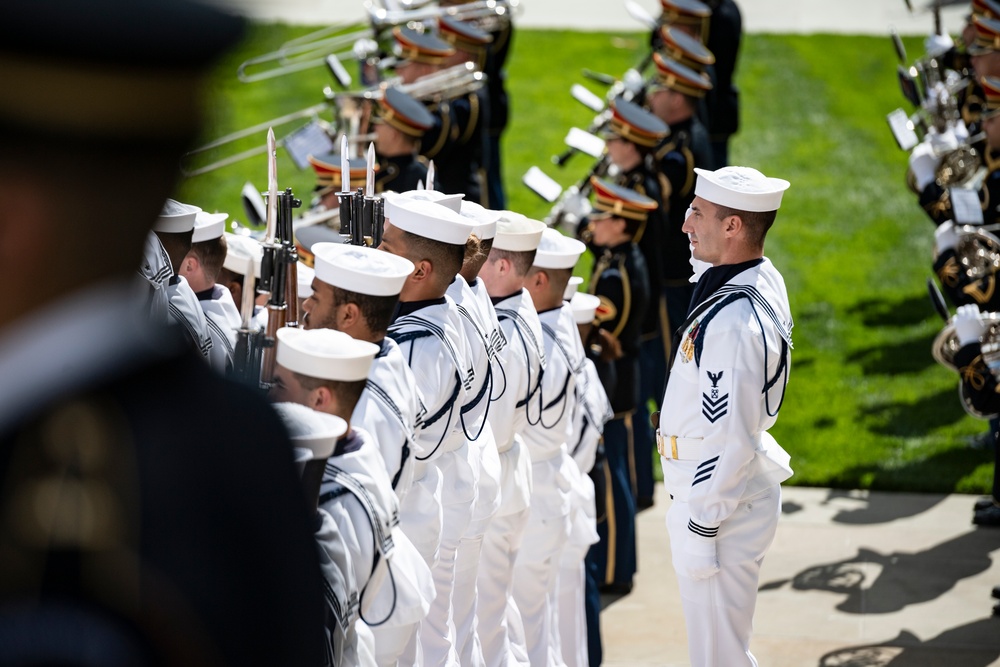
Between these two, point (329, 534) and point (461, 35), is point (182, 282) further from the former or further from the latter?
point (461, 35)

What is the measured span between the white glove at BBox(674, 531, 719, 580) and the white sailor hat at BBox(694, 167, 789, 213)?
3.68 ft

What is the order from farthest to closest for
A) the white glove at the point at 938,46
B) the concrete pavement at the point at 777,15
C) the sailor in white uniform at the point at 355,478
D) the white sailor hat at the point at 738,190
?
1. the concrete pavement at the point at 777,15
2. the white glove at the point at 938,46
3. the white sailor hat at the point at 738,190
4. the sailor in white uniform at the point at 355,478

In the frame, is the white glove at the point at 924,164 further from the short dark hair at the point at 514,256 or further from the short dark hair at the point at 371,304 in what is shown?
the short dark hair at the point at 371,304

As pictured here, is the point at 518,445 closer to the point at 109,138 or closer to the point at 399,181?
the point at 399,181

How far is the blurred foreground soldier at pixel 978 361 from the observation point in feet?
22.1

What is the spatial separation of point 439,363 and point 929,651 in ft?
10.9

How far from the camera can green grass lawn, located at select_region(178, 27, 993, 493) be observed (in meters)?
9.44

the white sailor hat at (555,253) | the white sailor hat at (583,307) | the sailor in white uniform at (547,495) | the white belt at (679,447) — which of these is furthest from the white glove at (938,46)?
the white belt at (679,447)

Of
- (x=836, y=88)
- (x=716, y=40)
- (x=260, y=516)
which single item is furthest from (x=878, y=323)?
(x=260, y=516)

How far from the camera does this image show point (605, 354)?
6.79m

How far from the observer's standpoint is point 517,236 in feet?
17.1

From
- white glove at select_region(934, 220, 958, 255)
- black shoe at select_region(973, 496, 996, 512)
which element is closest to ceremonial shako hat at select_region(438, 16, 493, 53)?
white glove at select_region(934, 220, 958, 255)

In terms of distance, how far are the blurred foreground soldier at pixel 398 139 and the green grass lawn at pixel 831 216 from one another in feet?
4.11

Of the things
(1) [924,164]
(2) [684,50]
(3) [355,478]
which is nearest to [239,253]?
(3) [355,478]
